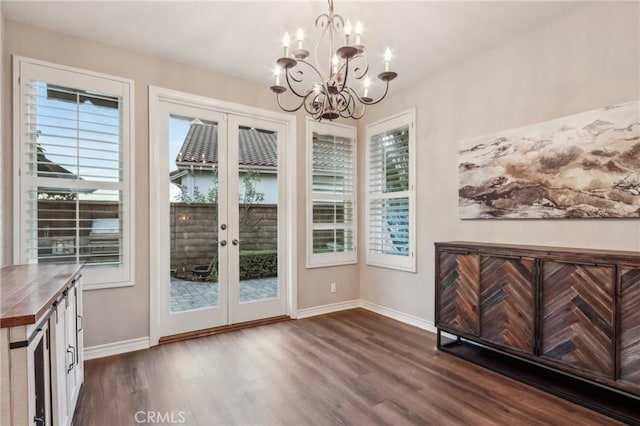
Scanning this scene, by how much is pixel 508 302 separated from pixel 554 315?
316mm

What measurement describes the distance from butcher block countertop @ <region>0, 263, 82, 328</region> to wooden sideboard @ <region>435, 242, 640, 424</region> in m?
2.82

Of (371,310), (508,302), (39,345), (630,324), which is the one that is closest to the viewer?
(39,345)

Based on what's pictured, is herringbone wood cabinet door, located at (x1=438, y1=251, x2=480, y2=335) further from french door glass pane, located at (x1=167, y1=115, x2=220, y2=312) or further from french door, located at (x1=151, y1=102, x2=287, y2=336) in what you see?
french door glass pane, located at (x1=167, y1=115, x2=220, y2=312)

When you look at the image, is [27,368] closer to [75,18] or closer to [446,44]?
[75,18]

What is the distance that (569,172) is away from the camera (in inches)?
100

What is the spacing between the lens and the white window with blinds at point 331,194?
4270mm

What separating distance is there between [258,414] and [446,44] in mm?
3301

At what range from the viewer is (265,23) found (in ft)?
8.91

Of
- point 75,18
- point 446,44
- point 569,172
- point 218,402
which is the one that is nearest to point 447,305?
point 569,172

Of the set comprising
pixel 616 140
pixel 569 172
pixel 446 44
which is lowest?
pixel 569 172

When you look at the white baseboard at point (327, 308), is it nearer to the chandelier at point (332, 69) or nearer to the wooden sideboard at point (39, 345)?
the wooden sideboard at point (39, 345)

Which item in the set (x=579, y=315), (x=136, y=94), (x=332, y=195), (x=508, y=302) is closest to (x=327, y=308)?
(x=332, y=195)

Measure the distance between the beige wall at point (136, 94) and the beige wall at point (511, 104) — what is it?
2.04m

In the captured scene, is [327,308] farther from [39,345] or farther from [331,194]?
[39,345]
